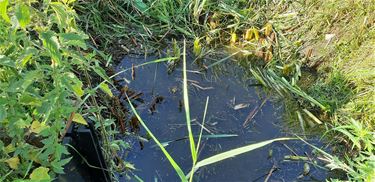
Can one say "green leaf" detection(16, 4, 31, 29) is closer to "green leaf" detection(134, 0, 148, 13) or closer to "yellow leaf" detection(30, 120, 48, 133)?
"yellow leaf" detection(30, 120, 48, 133)

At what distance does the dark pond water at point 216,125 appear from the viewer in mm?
2217

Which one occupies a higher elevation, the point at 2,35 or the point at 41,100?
the point at 2,35

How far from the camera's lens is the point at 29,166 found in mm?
1433

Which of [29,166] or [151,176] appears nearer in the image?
[29,166]

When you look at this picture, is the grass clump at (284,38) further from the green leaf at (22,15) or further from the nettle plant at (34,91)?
the green leaf at (22,15)

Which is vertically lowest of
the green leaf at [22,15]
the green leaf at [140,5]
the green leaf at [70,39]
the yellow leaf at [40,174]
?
the green leaf at [140,5]

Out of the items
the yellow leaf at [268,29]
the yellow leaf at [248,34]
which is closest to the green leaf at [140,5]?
the yellow leaf at [248,34]

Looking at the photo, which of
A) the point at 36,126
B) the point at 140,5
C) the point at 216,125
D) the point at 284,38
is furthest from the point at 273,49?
the point at 36,126

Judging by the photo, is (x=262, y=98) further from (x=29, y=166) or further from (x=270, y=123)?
(x=29, y=166)

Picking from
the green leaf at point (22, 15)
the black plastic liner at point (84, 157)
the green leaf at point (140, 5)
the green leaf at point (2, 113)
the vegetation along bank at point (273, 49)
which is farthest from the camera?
the green leaf at point (140, 5)

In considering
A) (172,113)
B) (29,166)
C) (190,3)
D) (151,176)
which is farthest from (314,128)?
(29,166)

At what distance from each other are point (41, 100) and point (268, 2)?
6.71 ft

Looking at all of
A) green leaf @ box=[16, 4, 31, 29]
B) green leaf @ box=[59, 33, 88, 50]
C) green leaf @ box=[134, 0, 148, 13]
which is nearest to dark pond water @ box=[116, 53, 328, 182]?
green leaf @ box=[134, 0, 148, 13]

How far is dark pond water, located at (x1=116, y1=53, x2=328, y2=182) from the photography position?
87.3 inches
